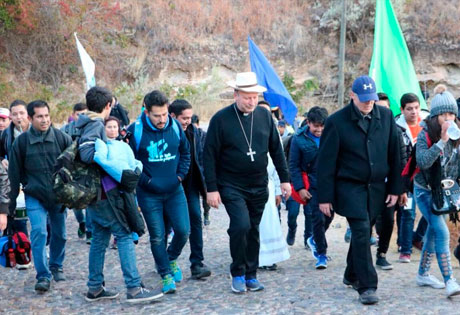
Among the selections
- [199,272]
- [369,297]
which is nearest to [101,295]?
[199,272]

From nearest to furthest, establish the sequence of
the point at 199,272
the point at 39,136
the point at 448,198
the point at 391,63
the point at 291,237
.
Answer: the point at 448,198 < the point at 39,136 < the point at 199,272 < the point at 291,237 < the point at 391,63

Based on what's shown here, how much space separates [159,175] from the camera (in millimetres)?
6625

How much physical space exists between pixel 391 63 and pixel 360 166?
6.24m

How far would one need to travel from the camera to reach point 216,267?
8.00 metres

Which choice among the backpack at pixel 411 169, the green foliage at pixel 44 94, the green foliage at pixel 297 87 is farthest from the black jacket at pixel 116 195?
the green foliage at pixel 297 87

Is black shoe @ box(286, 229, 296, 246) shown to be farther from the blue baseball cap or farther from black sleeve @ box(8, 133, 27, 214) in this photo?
black sleeve @ box(8, 133, 27, 214)

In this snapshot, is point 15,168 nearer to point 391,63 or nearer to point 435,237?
point 435,237

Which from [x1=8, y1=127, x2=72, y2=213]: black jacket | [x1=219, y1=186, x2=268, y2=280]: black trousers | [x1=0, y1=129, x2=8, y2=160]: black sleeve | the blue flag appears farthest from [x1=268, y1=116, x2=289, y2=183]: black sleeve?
the blue flag

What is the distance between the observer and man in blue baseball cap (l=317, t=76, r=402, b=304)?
602 cm

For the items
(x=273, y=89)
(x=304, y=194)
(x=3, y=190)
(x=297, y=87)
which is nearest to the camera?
(x=3, y=190)

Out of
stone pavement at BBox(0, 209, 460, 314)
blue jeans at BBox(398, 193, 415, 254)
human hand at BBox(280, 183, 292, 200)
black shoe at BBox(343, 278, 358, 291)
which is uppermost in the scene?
human hand at BBox(280, 183, 292, 200)

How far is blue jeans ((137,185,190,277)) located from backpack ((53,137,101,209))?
66 centimetres

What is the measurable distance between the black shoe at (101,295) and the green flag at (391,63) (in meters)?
6.45

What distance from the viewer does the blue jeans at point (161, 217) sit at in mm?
6645
